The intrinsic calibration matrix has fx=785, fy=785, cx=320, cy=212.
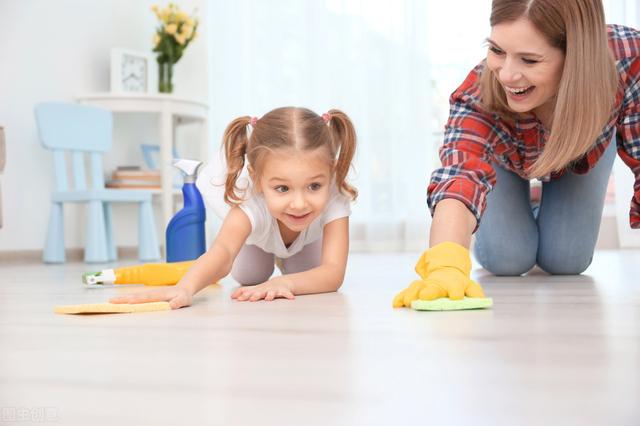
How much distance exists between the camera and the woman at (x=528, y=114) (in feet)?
4.12

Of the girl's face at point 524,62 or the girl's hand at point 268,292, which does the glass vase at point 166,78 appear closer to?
the girl's hand at point 268,292

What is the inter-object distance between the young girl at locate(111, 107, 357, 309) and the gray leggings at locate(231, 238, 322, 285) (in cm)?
16

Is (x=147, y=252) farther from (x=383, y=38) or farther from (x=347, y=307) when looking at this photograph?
(x=347, y=307)

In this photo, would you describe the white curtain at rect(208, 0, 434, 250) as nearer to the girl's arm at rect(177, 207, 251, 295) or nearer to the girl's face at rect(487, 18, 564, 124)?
the girl's arm at rect(177, 207, 251, 295)

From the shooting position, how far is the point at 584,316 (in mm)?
1110

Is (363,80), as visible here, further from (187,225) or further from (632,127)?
(632,127)

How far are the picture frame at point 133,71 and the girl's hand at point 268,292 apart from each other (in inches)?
88.1

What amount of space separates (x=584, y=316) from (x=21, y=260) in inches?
108

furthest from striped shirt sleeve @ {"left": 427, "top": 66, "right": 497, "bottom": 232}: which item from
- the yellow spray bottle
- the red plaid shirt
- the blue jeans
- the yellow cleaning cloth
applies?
the yellow spray bottle

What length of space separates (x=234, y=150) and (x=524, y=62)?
592 mm

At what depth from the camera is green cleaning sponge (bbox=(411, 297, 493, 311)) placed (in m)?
1.16

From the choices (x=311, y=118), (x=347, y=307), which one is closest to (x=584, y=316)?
(x=347, y=307)

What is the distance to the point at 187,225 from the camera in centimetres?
203

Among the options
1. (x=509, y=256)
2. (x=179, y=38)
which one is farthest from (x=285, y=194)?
(x=179, y=38)
